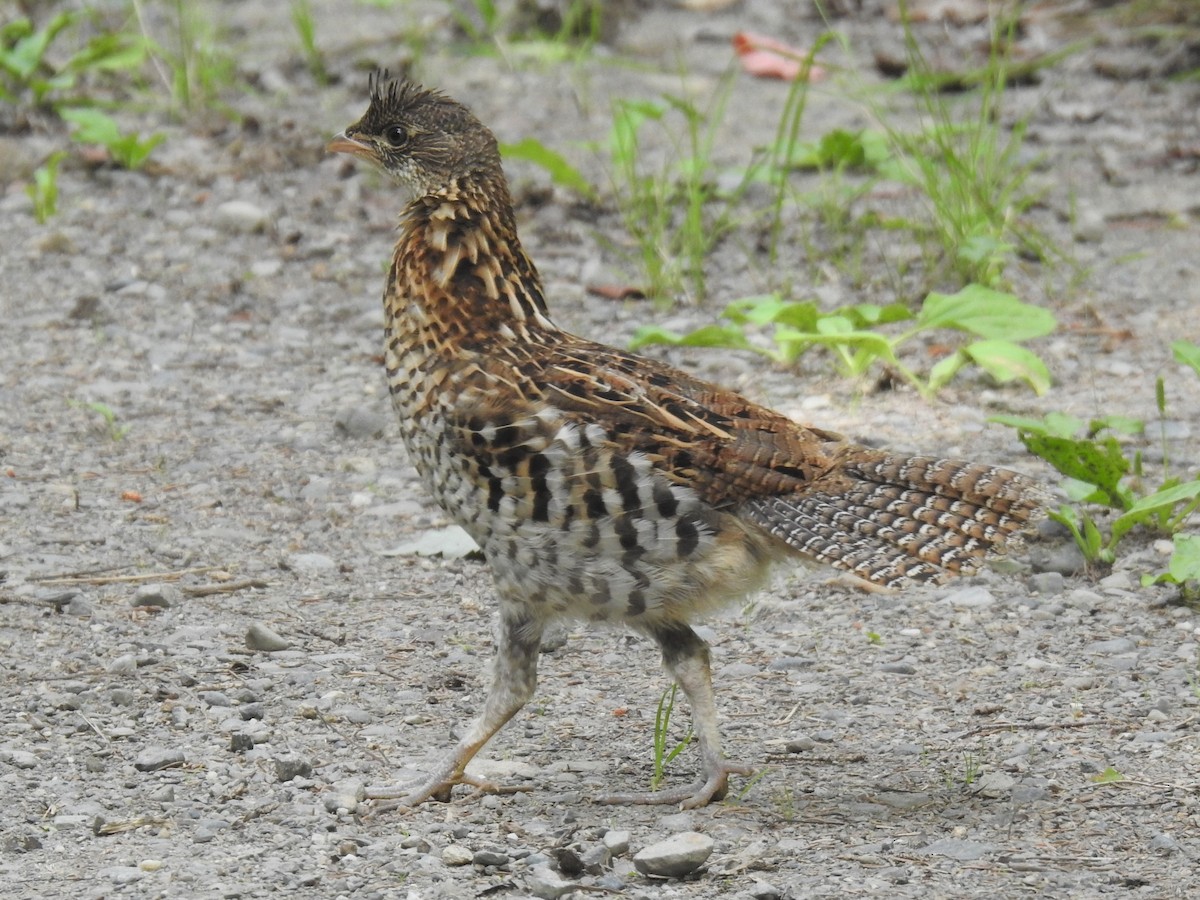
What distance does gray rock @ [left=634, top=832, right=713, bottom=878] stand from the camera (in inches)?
150

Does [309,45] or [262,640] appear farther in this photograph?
[309,45]

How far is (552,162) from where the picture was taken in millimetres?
8164

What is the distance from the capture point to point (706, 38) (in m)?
11.1

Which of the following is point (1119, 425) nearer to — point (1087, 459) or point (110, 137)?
point (1087, 459)

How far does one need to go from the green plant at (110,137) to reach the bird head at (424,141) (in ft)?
13.4

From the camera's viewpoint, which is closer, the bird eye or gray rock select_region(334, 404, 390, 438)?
the bird eye

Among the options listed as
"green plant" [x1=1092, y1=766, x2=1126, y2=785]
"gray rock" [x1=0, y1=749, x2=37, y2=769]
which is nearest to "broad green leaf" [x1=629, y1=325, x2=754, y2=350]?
"green plant" [x1=1092, y1=766, x2=1126, y2=785]

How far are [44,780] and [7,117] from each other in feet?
20.5

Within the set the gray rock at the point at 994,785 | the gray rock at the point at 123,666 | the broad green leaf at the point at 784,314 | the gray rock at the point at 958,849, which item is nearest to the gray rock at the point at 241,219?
the broad green leaf at the point at 784,314

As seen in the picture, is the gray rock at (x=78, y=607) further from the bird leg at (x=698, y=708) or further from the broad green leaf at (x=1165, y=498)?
the broad green leaf at (x=1165, y=498)

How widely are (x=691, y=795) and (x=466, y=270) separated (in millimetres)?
1465

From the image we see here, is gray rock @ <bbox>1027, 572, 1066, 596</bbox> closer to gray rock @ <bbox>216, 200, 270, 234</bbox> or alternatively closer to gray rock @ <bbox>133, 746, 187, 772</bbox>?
Result: gray rock @ <bbox>133, 746, 187, 772</bbox>

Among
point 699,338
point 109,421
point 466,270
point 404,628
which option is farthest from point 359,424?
point 466,270

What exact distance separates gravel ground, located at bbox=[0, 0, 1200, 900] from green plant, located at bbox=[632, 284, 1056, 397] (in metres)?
0.13
